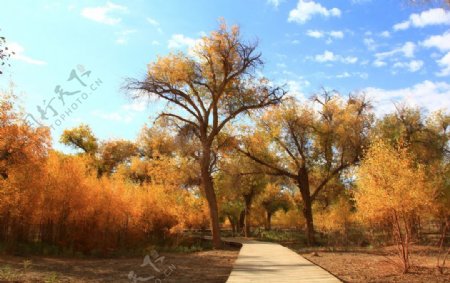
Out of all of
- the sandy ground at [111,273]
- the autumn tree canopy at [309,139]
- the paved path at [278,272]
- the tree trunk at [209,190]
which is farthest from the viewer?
the autumn tree canopy at [309,139]

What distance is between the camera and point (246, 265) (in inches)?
472

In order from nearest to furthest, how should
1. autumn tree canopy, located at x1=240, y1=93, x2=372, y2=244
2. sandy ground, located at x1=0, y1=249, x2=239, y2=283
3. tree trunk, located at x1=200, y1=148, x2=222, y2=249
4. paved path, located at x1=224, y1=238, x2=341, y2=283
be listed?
paved path, located at x1=224, y1=238, x2=341, y2=283, sandy ground, located at x1=0, y1=249, x2=239, y2=283, tree trunk, located at x1=200, y1=148, x2=222, y2=249, autumn tree canopy, located at x1=240, y1=93, x2=372, y2=244

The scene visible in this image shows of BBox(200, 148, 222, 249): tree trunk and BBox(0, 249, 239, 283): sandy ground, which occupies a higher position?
BBox(200, 148, 222, 249): tree trunk

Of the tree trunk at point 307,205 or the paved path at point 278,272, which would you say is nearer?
the paved path at point 278,272

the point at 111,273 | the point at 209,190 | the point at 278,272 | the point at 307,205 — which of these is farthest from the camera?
the point at 307,205

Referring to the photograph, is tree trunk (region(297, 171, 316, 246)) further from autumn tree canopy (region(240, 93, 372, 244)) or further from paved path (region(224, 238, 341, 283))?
paved path (region(224, 238, 341, 283))

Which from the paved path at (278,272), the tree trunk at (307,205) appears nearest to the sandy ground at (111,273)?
the paved path at (278,272)

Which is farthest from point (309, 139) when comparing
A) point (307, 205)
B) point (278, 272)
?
point (278, 272)

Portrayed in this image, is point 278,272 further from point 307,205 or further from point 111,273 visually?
point 307,205

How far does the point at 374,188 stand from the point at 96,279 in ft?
25.1

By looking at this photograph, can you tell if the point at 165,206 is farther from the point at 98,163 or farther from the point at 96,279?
the point at 98,163

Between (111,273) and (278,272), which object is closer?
(278,272)

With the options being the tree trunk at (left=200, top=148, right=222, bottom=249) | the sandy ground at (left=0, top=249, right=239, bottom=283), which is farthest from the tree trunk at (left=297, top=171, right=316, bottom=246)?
the sandy ground at (left=0, top=249, right=239, bottom=283)

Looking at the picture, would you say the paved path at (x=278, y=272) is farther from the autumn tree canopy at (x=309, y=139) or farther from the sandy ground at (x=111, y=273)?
the autumn tree canopy at (x=309, y=139)
